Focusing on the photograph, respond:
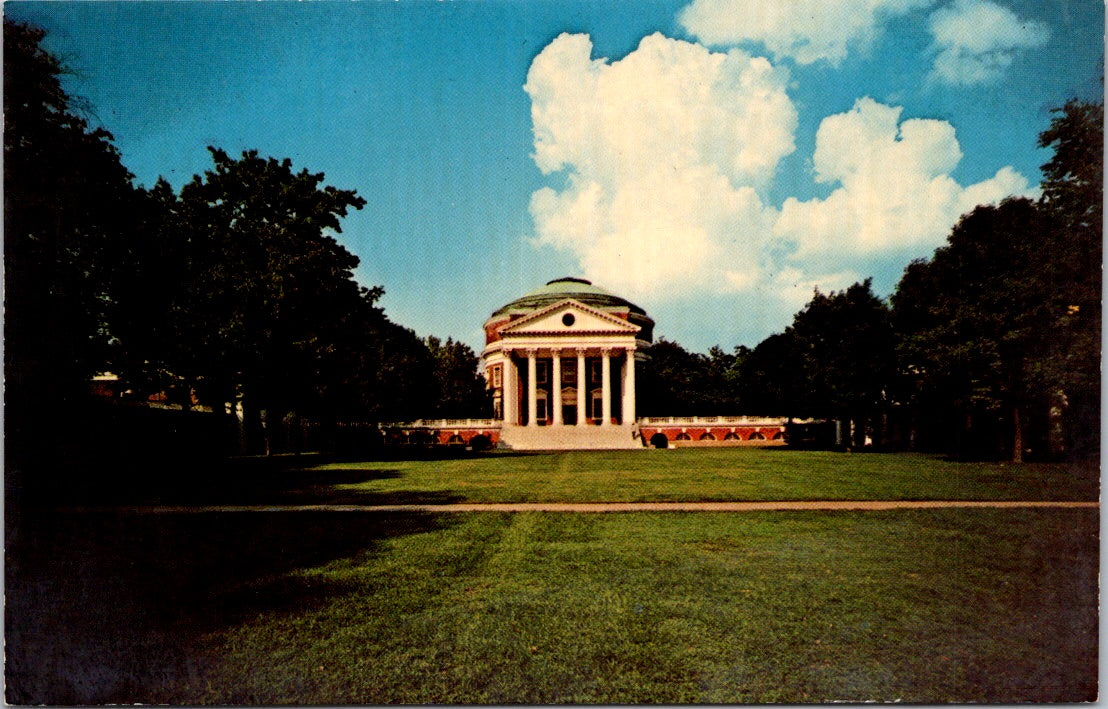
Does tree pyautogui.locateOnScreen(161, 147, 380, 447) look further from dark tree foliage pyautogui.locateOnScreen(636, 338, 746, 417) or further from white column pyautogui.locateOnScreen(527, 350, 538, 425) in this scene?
dark tree foliage pyautogui.locateOnScreen(636, 338, 746, 417)

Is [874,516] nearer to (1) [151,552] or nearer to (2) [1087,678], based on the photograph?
(2) [1087,678]

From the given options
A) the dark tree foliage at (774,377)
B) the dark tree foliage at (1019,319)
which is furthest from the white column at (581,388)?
the dark tree foliage at (1019,319)

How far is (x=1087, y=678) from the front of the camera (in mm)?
7785

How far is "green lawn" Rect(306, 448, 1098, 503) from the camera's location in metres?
19.0

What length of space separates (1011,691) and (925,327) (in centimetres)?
3635

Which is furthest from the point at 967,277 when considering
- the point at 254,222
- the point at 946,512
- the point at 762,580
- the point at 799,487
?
the point at 254,222

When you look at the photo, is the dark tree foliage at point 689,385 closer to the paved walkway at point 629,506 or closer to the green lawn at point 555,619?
the paved walkway at point 629,506

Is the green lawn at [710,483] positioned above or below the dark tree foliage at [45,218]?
below

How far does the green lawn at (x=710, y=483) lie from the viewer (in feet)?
62.2

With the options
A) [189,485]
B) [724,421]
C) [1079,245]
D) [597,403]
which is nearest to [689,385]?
[597,403]

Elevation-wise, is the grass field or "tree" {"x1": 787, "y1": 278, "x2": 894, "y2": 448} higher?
"tree" {"x1": 787, "y1": 278, "x2": 894, "y2": 448}

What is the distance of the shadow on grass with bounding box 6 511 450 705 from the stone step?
47.7m

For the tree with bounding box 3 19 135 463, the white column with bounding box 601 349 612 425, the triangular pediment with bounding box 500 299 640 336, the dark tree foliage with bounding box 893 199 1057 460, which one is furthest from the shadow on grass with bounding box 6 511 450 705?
the white column with bounding box 601 349 612 425

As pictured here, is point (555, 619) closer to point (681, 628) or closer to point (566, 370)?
point (681, 628)
